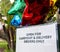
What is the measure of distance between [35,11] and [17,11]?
0.14 metres

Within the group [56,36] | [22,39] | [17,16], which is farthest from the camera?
[17,16]

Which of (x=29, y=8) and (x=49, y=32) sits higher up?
(x=29, y=8)

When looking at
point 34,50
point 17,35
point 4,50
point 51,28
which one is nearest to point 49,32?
point 51,28

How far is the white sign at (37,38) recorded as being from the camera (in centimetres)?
105

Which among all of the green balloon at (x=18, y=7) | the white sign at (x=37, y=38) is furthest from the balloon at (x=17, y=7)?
the white sign at (x=37, y=38)

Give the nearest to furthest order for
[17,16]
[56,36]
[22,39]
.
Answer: [56,36] < [22,39] < [17,16]

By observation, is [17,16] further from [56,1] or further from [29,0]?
[56,1]

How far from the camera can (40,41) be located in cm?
109

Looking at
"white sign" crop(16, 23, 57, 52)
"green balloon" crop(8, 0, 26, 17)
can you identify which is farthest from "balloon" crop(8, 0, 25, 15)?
"white sign" crop(16, 23, 57, 52)

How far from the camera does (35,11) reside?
4.03 ft

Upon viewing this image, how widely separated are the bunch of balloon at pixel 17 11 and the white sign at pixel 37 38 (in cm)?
9

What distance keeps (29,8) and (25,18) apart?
0.07 meters

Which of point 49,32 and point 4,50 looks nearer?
point 49,32

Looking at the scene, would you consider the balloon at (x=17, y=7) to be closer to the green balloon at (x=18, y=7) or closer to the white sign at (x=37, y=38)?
the green balloon at (x=18, y=7)
